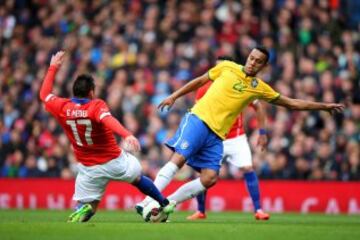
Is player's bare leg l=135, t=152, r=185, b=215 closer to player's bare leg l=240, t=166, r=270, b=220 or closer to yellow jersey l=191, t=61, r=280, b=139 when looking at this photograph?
yellow jersey l=191, t=61, r=280, b=139

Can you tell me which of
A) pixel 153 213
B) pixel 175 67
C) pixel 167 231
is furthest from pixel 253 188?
pixel 175 67

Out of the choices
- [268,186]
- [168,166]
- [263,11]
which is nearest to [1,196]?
[268,186]

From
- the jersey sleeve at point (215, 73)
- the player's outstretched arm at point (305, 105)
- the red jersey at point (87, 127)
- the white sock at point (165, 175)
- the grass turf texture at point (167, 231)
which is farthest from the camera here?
the jersey sleeve at point (215, 73)

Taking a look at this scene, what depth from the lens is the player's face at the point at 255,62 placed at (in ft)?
43.5

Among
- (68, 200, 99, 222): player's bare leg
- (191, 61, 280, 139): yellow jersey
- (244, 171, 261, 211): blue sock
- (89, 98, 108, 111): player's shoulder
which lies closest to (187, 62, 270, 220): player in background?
(244, 171, 261, 211): blue sock

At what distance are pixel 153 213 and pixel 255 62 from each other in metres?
2.46

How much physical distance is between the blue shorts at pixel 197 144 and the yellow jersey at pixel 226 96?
0.32 feet

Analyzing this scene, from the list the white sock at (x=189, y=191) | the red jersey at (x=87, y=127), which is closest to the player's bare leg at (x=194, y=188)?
the white sock at (x=189, y=191)

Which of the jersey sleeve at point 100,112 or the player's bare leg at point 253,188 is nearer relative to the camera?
the jersey sleeve at point 100,112

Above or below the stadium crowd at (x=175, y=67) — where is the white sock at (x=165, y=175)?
below

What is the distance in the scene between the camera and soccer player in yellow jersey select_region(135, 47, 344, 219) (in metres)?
13.1

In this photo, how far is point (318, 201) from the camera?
20734 millimetres

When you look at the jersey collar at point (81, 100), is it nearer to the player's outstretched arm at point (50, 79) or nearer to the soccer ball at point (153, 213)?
the player's outstretched arm at point (50, 79)

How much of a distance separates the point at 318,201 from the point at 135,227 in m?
9.69
